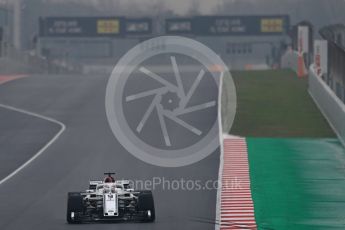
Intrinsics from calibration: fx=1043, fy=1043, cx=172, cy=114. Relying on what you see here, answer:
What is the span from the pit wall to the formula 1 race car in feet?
48.1

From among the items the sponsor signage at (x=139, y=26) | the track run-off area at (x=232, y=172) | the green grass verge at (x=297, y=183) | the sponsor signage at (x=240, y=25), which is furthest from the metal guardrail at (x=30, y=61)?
the green grass verge at (x=297, y=183)

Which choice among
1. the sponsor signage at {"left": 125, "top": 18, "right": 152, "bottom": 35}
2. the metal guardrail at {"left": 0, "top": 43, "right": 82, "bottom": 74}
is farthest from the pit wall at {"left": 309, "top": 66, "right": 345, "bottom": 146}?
the sponsor signage at {"left": 125, "top": 18, "right": 152, "bottom": 35}

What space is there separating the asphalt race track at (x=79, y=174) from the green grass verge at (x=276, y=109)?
5732 mm

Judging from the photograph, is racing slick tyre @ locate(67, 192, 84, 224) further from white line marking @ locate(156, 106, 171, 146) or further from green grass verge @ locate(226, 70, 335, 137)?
green grass verge @ locate(226, 70, 335, 137)

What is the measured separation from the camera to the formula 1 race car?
76.7ft

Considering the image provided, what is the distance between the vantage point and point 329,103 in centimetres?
4244

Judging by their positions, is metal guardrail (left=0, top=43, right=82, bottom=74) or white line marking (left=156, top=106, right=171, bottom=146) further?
metal guardrail (left=0, top=43, right=82, bottom=74)

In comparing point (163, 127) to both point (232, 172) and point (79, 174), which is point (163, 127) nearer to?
point (79, 174)

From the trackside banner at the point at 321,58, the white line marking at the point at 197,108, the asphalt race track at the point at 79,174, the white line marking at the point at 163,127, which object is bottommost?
the asphalt race track at the point at 79,174

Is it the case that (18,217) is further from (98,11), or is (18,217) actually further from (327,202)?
(98,11)

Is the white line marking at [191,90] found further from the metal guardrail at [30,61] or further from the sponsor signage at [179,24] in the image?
the sponsor signage at [179,24]

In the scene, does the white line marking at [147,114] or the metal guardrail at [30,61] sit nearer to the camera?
the white line marking at [147,114]

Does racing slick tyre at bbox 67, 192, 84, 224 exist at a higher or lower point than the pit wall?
lower

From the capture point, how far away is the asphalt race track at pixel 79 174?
79.1 feet
